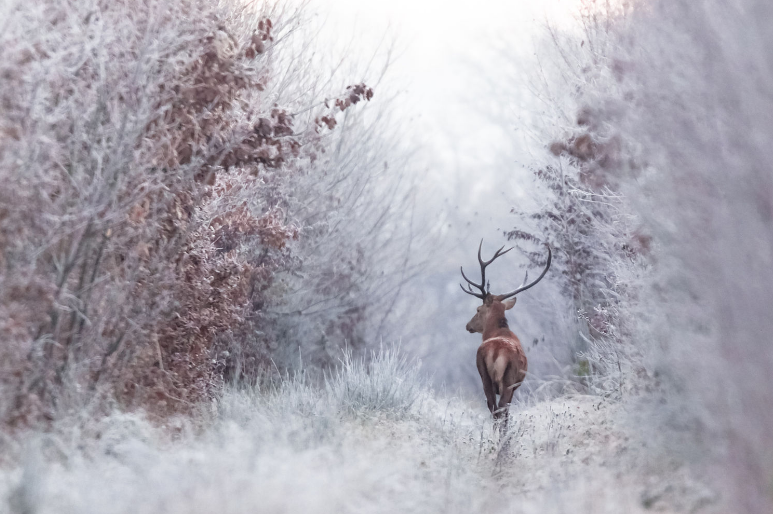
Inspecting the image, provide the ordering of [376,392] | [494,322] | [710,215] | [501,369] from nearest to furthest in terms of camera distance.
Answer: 1. [710,215]
2. [501,369]
3. [376,392]
4. [494,322]

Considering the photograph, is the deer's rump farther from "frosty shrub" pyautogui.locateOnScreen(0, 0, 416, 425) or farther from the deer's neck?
"frosty shrub" pyautogui.locateOnScreen(0, 0, 416, 425)

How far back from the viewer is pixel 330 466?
16.7 ft

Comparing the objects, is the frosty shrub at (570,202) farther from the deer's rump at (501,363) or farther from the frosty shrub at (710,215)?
the frosty shrub at (710,215)

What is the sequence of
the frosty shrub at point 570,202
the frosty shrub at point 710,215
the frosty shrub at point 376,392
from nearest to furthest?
the frosty shrub at point 710,215, the frosty shrub at point 376,392, the frosty shrub at point 570,202

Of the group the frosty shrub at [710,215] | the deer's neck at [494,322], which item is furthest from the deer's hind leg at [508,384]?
the frosty shrub at [710,215]

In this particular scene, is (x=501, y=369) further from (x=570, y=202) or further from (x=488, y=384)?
(x=570, y=202)

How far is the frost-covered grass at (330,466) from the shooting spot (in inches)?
167

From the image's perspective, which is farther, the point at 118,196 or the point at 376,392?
the point at 376,392

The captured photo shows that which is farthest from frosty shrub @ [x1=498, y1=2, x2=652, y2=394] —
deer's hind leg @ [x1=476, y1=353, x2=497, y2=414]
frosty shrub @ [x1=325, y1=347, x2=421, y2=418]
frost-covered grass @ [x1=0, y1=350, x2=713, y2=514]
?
frost-covered grass @ [x1=0, y1=350, x2=713, y2=514]

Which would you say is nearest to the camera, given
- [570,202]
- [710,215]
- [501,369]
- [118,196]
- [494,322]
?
[710,215]

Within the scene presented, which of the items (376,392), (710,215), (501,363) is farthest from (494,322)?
(710,215)

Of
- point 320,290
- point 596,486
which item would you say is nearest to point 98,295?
point 596,486

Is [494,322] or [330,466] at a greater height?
[494,322]

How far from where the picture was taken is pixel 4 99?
468 centimetres
